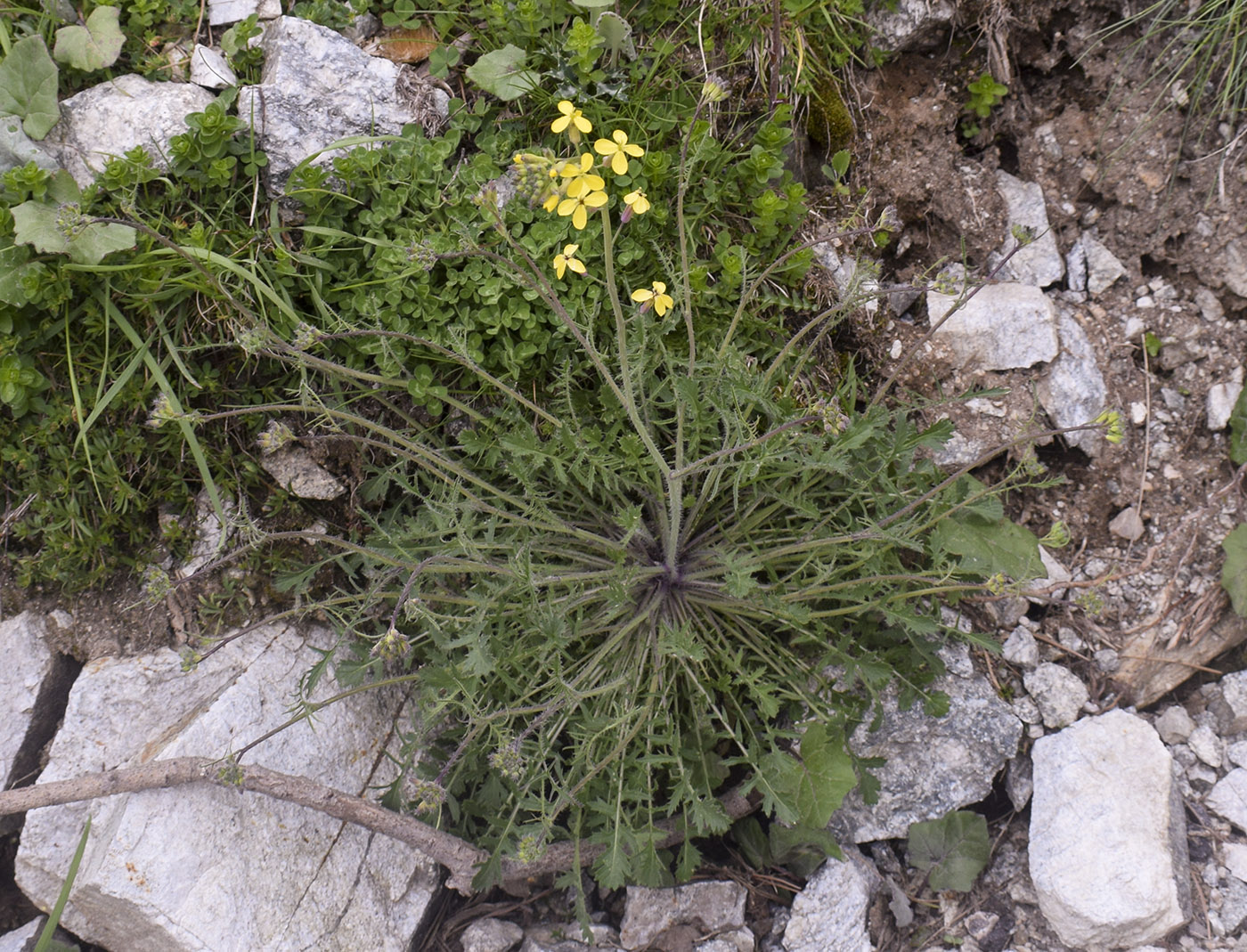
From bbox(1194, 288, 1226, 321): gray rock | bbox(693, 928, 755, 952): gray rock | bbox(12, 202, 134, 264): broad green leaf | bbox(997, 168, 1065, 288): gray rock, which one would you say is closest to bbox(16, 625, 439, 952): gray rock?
bbox(693, 928, 755, 952): gray rock

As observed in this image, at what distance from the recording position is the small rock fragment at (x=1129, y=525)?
323 cm

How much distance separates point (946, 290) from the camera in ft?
7.69

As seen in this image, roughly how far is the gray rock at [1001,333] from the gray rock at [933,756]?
113 centimetres

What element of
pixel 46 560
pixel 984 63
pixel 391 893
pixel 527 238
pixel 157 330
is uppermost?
pixel 984 63

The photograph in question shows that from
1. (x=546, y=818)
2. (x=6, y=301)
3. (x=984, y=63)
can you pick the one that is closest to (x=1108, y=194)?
(x=984, y=63)

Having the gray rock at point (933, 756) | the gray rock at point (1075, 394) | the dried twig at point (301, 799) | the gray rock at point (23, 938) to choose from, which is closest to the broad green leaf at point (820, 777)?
the dried twig at point (301, 799)

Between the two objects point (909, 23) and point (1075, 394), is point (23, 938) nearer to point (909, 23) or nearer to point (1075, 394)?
point (1075, 394)

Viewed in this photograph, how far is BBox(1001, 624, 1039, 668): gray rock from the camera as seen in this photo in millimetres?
3107

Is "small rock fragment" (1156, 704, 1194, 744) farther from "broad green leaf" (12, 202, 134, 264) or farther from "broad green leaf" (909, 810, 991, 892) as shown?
"broad green leaf" (12, 202, 134, 264)

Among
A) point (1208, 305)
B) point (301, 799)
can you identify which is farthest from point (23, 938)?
point (1208, 305)

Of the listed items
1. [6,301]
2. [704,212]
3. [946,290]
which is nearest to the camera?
[946,290]

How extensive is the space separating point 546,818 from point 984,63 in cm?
325

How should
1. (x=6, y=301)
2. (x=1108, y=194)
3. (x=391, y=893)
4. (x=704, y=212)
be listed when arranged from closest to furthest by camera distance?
(x=6, y=301), (x=391, y=893), (x=704, y=212), (x=1108, y=194)

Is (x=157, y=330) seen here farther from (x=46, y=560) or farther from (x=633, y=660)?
(x=633, y=660)
